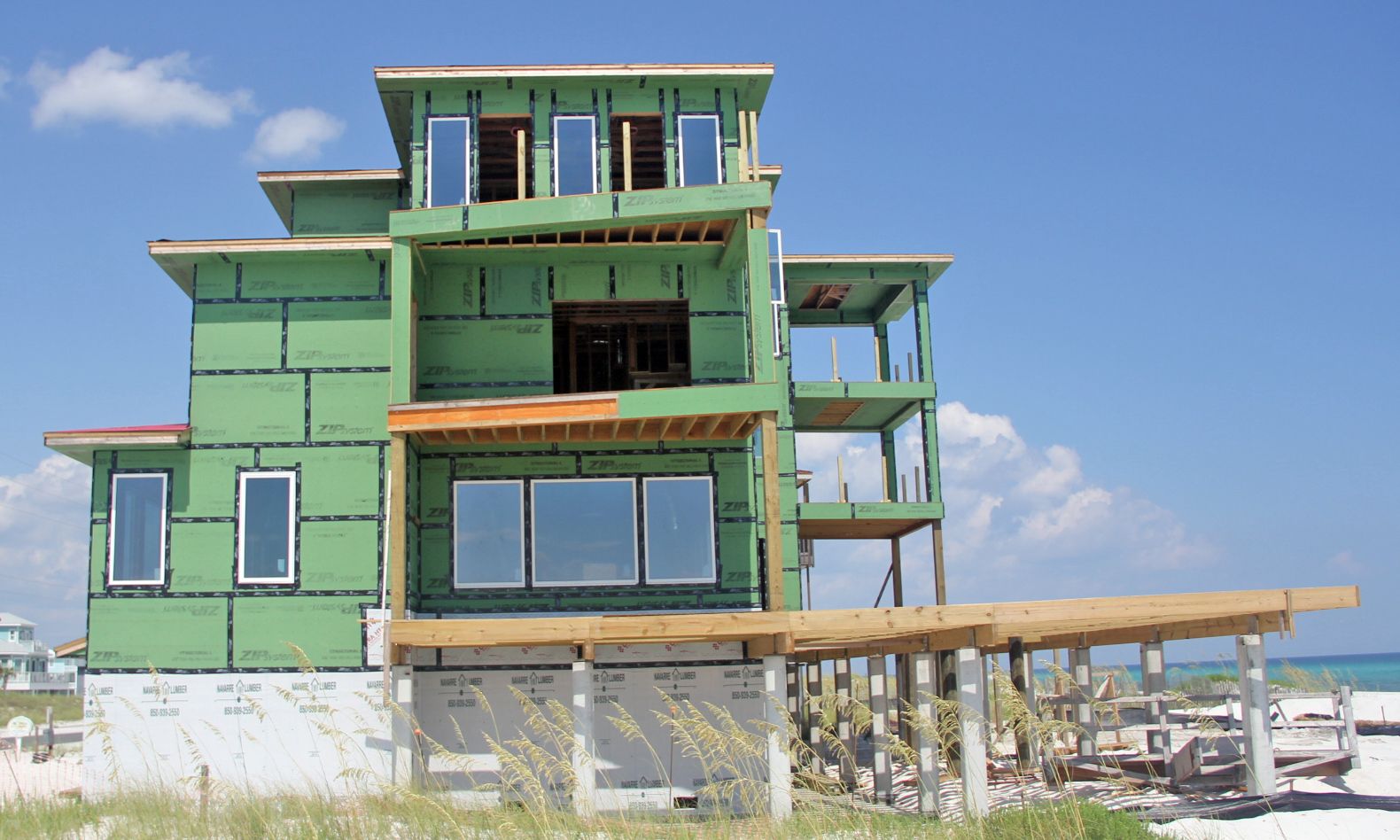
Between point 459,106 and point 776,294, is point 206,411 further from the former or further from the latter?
point 776,294

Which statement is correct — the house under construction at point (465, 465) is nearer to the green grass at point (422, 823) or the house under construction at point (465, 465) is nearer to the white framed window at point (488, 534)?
the white framed window at point (488, 534)

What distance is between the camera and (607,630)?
18.2 meters

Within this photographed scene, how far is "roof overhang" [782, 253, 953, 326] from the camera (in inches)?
1188

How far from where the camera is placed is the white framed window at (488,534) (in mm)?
22234

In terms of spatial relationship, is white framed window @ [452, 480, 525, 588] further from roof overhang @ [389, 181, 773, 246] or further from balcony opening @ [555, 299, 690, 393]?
roof overhang @ [389, 181, 773, 246]

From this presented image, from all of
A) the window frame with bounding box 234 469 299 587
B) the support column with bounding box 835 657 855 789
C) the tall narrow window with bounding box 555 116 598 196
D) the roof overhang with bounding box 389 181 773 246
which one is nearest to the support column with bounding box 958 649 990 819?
the roof overhang with bounding box 389 181 773 246

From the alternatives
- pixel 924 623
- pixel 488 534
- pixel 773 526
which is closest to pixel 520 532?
pixel 488 534

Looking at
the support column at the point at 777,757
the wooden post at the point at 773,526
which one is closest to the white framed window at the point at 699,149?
the wooden post at the point at 773,526

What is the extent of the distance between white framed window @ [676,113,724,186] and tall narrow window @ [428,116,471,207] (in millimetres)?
3860

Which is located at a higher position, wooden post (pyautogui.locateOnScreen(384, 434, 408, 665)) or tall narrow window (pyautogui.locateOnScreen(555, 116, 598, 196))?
tall narrow window (pyautogui.locateOnScreen(555, 116, 598, 196))

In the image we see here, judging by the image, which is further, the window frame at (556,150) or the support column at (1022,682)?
the window frame at (556,150)

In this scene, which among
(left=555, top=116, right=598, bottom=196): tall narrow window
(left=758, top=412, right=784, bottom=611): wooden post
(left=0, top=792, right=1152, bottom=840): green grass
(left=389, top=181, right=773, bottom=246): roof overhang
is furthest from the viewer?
(left=555, top=116, right=598, bottom=196): tall narrow window

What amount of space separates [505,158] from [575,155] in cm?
218

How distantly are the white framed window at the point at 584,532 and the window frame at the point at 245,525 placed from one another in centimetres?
402
